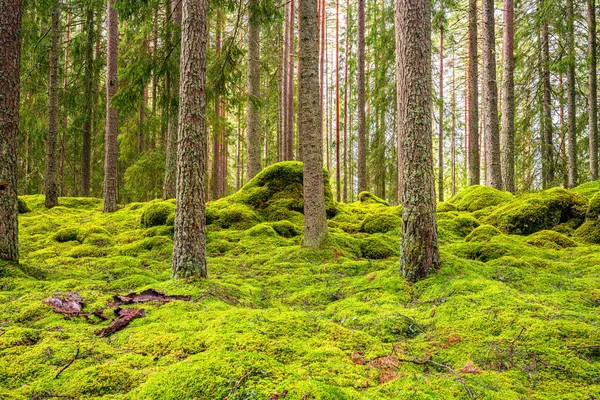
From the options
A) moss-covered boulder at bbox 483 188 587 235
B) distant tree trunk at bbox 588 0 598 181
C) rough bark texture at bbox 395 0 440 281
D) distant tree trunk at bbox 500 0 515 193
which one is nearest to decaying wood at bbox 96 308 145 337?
rough bark texture at bbox 395 0 440 281

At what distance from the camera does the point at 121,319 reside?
3232 mm

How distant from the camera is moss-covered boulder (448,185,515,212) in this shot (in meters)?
9.36

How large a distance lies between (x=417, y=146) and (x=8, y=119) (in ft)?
18.0

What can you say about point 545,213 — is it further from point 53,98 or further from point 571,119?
point 53,98

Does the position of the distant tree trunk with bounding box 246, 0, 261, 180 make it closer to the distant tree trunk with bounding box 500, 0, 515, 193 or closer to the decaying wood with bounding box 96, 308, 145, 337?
the distant tree trunk with bounding box 500, 0, 515, 193

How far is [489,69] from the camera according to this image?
9.88 m

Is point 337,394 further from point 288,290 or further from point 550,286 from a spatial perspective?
point 550,286

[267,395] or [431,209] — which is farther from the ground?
[431,209]

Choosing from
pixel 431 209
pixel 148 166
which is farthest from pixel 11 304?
pixel 148 166

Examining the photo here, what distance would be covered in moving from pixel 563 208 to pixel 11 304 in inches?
366

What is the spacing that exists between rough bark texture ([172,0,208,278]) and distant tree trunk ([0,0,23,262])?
245 centimetres

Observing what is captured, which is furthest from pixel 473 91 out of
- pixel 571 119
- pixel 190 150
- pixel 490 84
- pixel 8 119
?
pixel 8 119

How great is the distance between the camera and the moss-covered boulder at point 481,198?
9359 millimetres

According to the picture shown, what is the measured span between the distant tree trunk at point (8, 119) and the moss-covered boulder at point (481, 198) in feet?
32.4
